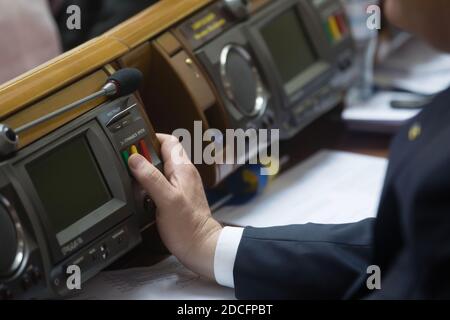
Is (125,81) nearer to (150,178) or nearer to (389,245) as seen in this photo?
(150,178)

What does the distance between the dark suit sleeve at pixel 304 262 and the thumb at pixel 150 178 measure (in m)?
0.12

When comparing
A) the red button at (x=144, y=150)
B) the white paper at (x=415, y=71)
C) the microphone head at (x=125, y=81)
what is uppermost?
the microphone head at (x=125, y=81)

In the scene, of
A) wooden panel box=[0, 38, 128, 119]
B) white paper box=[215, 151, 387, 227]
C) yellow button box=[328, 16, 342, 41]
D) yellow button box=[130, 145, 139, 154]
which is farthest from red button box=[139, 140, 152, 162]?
yellow button box=[328, 16, 342, 41]

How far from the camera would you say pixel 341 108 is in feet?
4.38

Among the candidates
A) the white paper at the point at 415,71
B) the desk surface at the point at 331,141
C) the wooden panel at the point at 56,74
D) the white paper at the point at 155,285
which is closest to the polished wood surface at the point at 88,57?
the wooden panel at the point at 56,74

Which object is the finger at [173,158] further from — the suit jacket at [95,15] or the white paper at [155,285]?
the suit jacket at [95,15]

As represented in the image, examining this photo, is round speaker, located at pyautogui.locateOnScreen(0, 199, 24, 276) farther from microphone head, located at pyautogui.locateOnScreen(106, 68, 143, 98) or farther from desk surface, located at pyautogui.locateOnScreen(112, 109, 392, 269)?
desk surface, located at pyautogui.locateOnScreen(112, 109, 392, 269)

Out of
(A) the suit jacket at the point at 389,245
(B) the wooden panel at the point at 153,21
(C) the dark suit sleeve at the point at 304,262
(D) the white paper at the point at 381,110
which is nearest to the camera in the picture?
(A) the suit jacket at the point at 389,245

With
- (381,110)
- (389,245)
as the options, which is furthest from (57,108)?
(381,110)

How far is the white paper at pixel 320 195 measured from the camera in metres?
1.06

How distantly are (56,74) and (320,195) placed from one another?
0.49m

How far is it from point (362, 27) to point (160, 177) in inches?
29.7
